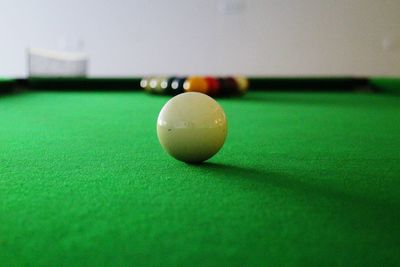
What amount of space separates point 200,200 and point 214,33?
20.7 feet

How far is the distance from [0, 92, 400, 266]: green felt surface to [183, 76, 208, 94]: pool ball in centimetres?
175

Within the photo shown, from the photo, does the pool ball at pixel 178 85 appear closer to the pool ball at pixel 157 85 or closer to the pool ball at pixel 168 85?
the pool ball at pixel 168 85

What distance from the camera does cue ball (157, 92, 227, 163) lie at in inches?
57.6

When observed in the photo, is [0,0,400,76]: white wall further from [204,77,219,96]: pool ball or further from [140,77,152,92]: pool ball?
[204,77,219,96]: pool ball

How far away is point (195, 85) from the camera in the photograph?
400 centimetres

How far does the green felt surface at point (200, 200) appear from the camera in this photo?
0.78 metres

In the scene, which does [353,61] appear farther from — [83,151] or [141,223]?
[141,223]

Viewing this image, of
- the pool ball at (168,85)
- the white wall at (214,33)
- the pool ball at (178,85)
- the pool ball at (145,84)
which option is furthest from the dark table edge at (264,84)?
the white wall at (214,33)

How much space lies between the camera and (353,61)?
7152 mm

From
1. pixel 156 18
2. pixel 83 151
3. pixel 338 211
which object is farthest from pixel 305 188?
pixel 156 18

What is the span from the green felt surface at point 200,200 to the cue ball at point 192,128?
2.0 inches

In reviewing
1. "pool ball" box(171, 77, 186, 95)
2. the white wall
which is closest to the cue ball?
"pool ball" box(171, 77, 186, 95)

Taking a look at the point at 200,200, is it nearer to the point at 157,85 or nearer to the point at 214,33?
the point at 157,85

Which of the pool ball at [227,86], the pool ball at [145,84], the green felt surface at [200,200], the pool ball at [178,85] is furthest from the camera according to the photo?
the pool ball at [145,84]
